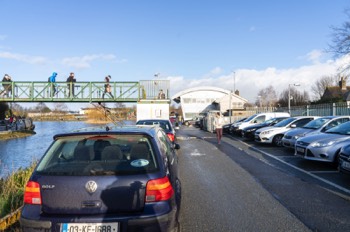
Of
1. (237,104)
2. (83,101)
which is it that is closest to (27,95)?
(83,101)

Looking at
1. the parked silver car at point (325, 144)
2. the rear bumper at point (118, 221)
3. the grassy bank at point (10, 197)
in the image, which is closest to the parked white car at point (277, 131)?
the parked silver car at point (325, 144)

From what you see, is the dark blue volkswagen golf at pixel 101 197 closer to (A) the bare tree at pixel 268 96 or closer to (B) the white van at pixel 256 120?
(B) the white van at pixel 256 120

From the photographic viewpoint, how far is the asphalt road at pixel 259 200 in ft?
16.7

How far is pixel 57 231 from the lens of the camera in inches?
135

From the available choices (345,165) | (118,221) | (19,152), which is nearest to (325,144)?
(345,165)

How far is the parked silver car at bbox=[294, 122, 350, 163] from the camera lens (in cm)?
955

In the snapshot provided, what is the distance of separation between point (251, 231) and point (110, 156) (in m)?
2.27

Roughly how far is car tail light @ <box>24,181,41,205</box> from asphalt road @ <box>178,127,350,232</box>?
214cm

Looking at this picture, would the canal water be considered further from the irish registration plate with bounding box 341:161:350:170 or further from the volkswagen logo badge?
the irish registration plate with bounding box 341:161:350:170

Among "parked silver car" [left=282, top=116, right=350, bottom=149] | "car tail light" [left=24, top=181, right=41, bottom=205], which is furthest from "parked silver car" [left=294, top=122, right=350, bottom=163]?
"car tail light" [left=24, top=181, right=41, bottom=205]

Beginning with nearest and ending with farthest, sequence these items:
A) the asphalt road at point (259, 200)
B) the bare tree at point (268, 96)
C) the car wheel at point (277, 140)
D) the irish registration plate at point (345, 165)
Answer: the asphalt road at point (259, 200), the irish registration plate at point (345, 165), the car wheel at point (277, 140), the bare tree at point (268, 96)

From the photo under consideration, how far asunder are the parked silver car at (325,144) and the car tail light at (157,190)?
23.9ft

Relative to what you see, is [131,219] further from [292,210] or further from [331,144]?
[331,144]

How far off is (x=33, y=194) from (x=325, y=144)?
27.6 feet
